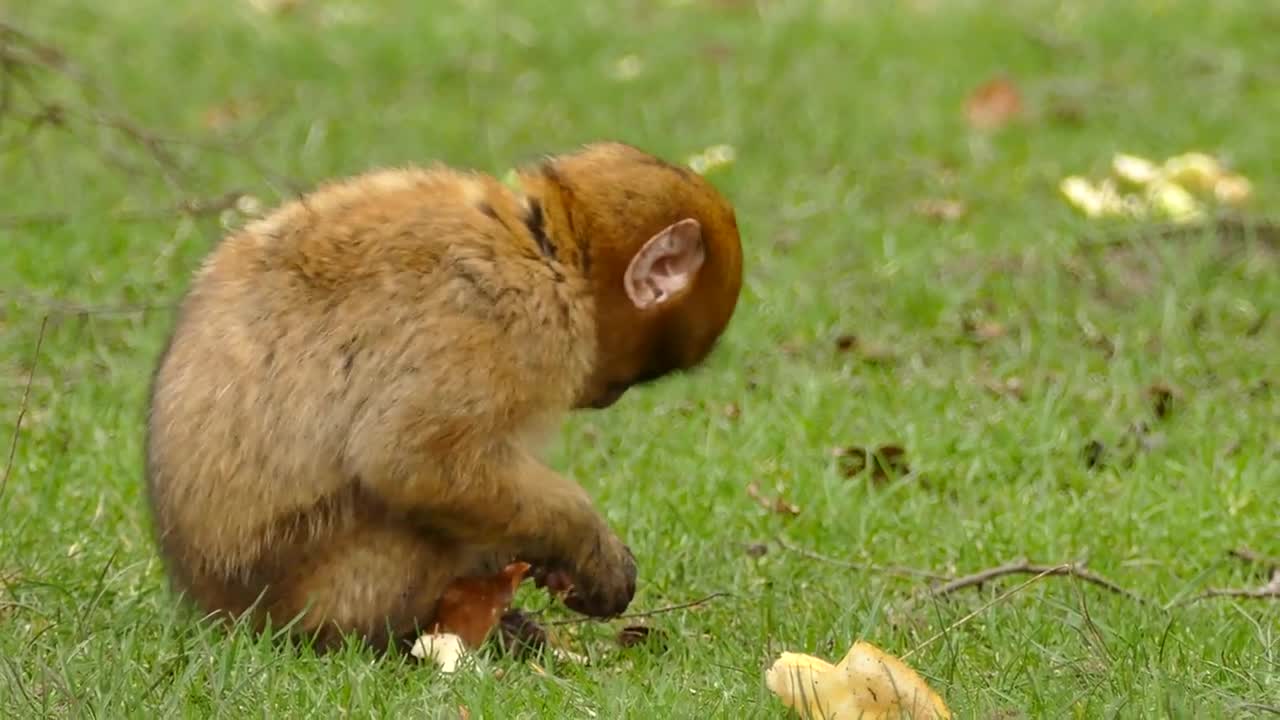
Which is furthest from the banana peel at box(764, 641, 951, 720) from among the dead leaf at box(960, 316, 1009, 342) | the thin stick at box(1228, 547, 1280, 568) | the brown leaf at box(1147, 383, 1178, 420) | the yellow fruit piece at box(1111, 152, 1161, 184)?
the yellow fruit piece at box(1111, 152, 1161, 184)

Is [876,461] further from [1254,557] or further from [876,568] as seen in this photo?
[1254,557]

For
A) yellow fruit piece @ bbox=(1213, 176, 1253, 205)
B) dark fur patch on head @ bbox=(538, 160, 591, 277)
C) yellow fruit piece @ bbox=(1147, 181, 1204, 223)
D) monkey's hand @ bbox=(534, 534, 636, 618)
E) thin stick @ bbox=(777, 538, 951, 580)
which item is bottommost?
yellow fruit piece @ bbox=(1213, 176, 1253, 205)

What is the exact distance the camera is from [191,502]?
4016 mm

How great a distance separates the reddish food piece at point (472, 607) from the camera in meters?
4.16

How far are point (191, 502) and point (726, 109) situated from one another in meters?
5.66

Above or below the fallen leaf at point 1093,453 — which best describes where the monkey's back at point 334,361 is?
above

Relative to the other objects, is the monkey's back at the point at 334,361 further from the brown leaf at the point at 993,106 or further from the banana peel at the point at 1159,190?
the brown leaf at the point at 993,106

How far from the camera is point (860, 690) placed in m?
3.54

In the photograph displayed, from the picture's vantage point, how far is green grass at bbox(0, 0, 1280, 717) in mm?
3979

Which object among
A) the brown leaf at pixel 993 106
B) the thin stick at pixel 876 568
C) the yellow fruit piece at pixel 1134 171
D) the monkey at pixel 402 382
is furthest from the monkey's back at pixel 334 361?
the brown leaf at pixel 993 106

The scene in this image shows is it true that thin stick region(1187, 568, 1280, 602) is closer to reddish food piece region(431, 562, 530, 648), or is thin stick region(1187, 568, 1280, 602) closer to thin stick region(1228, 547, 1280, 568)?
thin stick region(1228, 547, 1280, 568)

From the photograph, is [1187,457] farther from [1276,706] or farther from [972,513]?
[1276,706]

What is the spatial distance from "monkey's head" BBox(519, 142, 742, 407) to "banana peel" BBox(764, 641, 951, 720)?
2.95 feet

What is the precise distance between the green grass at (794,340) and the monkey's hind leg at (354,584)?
123 millimetres
